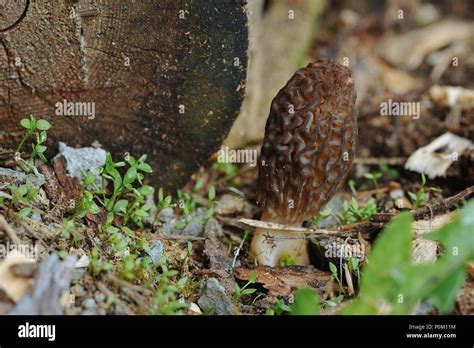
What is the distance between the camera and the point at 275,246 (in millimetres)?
3207

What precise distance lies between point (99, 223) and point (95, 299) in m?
0.60

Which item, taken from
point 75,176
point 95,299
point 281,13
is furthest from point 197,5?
point 281,13

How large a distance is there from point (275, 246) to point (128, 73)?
1.14 metres

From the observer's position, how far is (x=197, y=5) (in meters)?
2.82

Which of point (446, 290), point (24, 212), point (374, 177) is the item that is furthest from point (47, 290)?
point (374, 177)

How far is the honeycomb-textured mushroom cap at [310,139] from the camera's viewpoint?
2906 millimetres

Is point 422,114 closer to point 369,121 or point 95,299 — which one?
point 369,121

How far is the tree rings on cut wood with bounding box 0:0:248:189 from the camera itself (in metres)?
2.82

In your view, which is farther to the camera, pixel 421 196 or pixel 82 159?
pixel 421 196

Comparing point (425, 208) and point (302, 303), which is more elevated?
point (425, 208)

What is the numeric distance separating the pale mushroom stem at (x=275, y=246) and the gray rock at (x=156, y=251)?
543 mm

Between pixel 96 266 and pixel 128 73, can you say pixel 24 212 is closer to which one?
pixel 96 266
